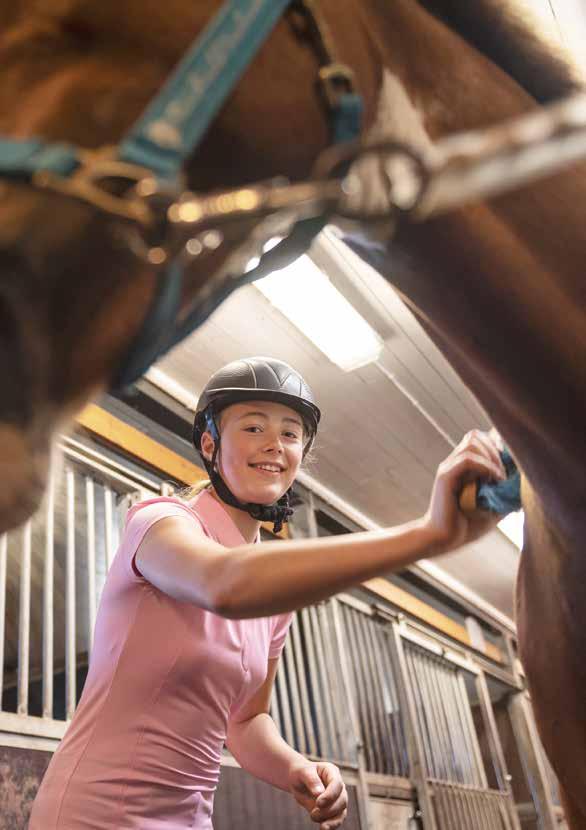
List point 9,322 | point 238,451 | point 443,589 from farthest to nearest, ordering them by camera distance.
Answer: point 443,589 < point 238,451 < point 9,322

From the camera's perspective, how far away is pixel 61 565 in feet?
12.9

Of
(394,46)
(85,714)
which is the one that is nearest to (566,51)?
(394,46)

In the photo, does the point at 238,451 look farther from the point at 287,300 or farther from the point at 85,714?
the point at 287,300

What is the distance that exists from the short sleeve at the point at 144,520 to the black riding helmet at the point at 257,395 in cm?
36

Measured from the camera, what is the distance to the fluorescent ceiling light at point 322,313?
3143mm

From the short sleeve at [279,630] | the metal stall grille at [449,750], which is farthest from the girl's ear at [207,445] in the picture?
the metal stall grille at [449,750]

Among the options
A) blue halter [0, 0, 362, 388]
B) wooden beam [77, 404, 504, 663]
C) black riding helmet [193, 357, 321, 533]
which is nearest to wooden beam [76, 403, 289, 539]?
wooden beam [77, 404, 504, 663]

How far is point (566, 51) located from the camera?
43.9 inches

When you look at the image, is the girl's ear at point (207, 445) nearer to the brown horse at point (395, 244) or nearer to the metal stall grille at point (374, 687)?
the brown horse at point (395, 244)

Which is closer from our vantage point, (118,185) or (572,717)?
(118,185)

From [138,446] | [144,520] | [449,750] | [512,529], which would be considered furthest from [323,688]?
[144,520]

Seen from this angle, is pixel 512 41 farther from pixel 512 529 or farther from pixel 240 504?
pixel 512 529

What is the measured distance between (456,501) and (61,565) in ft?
11.1

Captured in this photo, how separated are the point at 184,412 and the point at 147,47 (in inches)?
117
